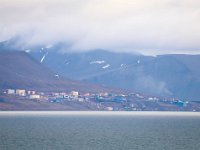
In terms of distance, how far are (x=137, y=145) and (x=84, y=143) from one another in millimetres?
13389

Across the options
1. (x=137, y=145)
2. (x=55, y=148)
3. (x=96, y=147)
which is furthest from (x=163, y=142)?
(x=55, y=148)

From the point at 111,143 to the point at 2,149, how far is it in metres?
31.1

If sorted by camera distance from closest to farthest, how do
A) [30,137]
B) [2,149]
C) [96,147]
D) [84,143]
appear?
[2,149]
[96,147]
[84,143]
[30,137]

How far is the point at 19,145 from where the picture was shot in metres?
136

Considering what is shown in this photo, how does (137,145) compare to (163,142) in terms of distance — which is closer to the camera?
(137,145)

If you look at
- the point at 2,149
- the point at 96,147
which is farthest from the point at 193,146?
the point at 2,149

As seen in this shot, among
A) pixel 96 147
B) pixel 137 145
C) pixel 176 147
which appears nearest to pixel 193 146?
pixel 176 147

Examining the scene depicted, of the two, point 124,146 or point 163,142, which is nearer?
point 124,146

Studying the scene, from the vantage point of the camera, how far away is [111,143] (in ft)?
480

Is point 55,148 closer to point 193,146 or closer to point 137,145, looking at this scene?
point 137,145

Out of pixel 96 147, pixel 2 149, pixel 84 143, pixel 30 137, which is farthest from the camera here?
pixel 30 137

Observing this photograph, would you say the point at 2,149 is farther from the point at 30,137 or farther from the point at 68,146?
the point at 30,137

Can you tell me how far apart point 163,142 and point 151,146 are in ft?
44.0

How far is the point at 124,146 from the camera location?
138000 millimetres
